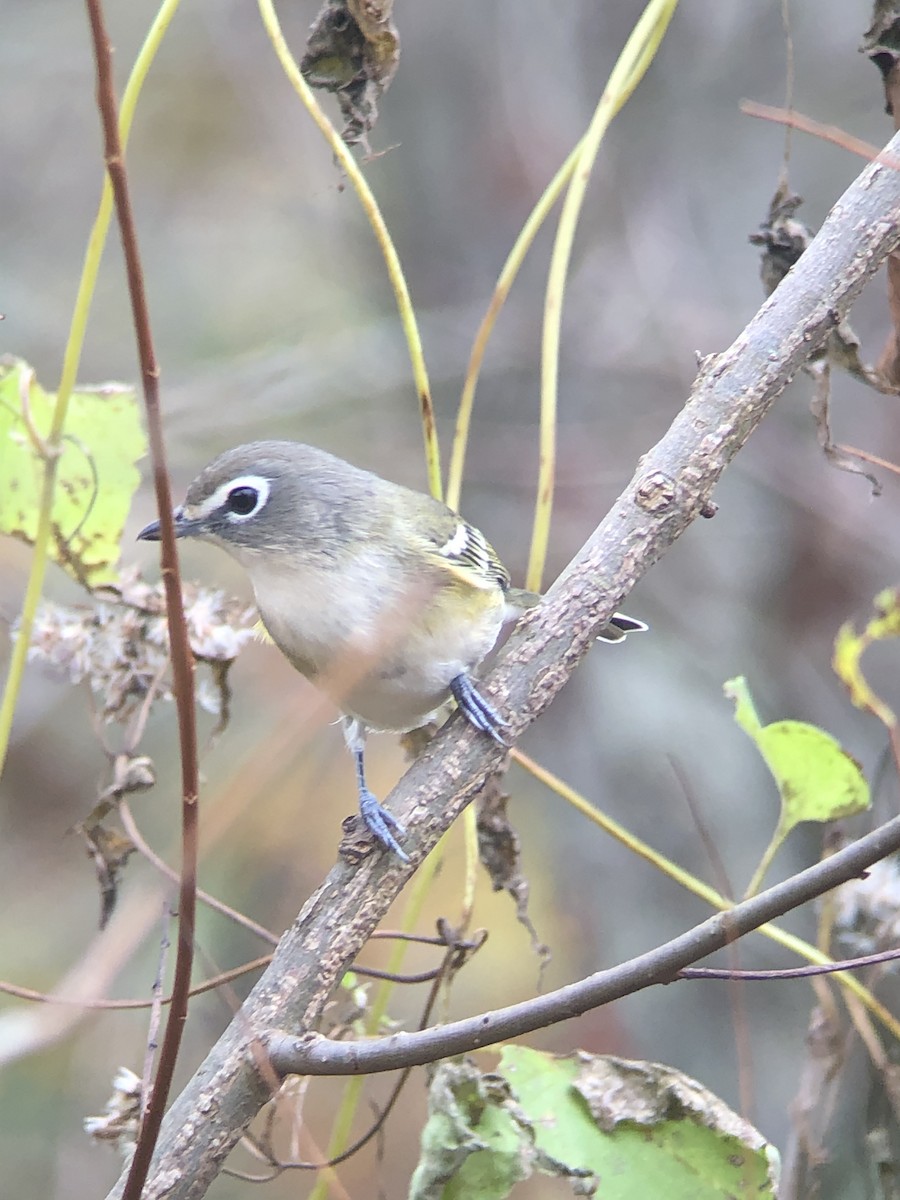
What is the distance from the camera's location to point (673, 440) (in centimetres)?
195

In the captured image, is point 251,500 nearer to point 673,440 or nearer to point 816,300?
point 673,440

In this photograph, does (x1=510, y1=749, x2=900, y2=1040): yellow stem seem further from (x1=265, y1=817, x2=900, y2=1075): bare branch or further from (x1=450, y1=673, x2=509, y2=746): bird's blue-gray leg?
(x1=265, y1=817, x2=900, y2=1075): bare branch

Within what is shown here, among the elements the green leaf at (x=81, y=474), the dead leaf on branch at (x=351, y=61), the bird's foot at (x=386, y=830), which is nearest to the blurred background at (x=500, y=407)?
the green leaf at (x=81, y=474)

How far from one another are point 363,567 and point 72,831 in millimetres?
882

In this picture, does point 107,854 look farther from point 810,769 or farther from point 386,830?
point 810,769

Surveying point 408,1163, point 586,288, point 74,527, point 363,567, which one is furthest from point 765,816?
point 74,527

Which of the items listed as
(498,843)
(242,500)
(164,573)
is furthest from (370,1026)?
(164,573)

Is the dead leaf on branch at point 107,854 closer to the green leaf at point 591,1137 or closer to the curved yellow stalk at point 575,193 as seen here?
the green leaf at point 591,1137

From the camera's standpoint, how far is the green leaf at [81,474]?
6.31ft

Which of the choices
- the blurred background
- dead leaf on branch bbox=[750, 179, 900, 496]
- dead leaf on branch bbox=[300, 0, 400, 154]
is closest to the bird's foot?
dead leaf on branch bbox=[750, 179, 900, 496]

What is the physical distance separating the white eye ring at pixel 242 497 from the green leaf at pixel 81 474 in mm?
366

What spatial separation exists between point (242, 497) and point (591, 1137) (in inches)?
53.1

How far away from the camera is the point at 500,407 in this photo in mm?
5465

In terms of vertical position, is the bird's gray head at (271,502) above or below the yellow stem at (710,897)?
above
